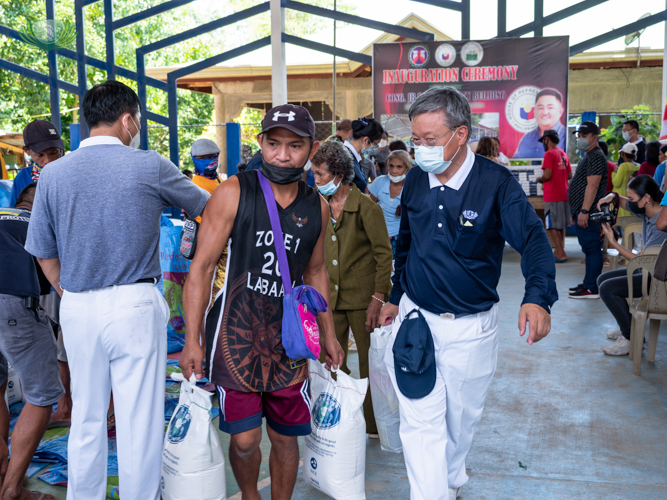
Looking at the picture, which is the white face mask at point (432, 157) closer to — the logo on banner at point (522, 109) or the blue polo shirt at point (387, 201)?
the blue polo shirt at point (387, 201)

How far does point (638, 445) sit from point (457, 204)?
2.13 meters

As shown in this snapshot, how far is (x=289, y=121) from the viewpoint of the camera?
2.54 m

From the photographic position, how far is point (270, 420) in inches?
108

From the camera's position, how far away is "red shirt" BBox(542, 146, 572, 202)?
996 centimetres

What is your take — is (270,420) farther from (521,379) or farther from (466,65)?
(466,65)

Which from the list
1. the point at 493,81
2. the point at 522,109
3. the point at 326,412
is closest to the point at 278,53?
the point at 493,81

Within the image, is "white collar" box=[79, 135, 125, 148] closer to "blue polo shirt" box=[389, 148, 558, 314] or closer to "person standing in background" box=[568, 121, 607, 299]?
"blue polo shirt" box=[389, 148, 558, 314]

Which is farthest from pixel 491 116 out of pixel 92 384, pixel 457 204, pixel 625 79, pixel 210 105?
pixel 210 105

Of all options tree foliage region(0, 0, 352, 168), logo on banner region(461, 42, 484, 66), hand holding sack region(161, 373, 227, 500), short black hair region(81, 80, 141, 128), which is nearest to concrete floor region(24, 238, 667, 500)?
hand holding sack region(161, 373, 227, 500)

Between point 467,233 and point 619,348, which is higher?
point 467,233

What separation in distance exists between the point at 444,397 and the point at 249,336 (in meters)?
0.87

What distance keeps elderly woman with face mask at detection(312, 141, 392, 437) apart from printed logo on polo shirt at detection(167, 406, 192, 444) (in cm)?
121

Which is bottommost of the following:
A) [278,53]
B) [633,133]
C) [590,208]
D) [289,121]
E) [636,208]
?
[590,208]

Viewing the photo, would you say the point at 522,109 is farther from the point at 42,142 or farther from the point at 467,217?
the point at 467,217
